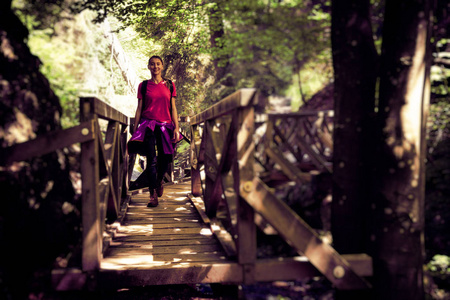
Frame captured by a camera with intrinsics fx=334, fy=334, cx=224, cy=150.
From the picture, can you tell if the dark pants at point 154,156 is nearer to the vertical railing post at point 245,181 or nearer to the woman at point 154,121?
the woman at point 154,121

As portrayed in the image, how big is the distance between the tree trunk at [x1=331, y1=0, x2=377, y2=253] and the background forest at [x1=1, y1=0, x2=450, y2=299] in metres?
0.66

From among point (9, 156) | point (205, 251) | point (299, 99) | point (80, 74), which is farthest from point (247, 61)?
point (9, 156)

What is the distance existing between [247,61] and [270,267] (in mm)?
3056

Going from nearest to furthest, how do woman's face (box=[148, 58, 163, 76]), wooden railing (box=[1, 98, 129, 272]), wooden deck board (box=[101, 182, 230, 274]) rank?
1. wooden railing (box=[1, 98, 129, 272])
2. wooden deck board (box=[101, 182, 230, 274])
3. woman's face (box=[148, 58, 163, 76])

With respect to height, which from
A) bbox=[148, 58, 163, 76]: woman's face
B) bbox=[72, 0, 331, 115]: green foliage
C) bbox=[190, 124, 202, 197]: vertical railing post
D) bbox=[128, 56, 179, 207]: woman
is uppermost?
bbox=[72, 0, 331, 115]: green foliage

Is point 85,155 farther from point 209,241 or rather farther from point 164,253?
point 209,241

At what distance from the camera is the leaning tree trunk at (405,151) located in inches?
97.0

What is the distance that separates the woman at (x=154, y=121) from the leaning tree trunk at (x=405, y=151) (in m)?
2.54

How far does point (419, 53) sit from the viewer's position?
2467 millimetres

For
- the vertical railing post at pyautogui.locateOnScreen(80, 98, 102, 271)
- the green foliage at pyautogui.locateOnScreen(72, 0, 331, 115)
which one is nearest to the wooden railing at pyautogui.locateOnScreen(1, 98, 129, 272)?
the vertical railing post at pyautogui.locateOnScreen(80, 98, 102, 271)

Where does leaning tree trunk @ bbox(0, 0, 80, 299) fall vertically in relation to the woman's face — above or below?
below

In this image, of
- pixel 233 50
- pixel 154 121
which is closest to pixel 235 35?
pixel 233 50

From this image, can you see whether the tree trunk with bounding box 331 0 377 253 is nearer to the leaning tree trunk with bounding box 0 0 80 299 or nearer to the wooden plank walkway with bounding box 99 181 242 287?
the wooden plank walkway with bounding box 99 181 242 287

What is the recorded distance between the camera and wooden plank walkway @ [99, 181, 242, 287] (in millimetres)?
2533
